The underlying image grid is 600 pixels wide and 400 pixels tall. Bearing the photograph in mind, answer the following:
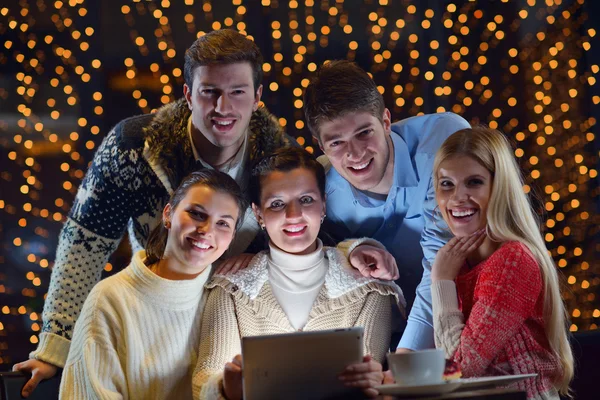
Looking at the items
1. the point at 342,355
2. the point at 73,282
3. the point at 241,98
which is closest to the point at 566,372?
the point at 342,355

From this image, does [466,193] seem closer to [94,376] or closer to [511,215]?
[511,215]

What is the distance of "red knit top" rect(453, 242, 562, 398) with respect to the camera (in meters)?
1.59

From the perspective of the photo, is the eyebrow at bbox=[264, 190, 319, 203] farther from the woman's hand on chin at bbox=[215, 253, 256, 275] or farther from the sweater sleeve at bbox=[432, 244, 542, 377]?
the sweater sleeve at bbox=[432, 244, 542, 377]

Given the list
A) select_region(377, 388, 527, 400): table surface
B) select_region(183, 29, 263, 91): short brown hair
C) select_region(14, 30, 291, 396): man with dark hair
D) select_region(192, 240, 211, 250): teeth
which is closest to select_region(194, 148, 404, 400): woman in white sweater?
select_region(192, 240, 211, 250): teeth

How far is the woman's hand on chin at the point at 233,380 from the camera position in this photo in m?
1.55

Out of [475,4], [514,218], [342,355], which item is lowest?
[342,355]

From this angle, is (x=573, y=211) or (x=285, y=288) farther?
(x=573, y=211)

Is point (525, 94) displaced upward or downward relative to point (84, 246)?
upward

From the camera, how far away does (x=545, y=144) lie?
3340 mm

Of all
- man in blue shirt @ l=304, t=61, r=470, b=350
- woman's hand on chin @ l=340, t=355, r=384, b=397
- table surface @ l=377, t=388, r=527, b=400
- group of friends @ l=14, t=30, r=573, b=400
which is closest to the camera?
table surface @ l=377, t=388, r=527, b=400

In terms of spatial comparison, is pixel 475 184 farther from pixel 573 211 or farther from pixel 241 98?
pixel 573 211

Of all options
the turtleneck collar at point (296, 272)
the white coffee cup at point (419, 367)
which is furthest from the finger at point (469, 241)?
the white coffee cup at point (419, 367)

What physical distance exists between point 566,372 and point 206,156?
1.06 metres

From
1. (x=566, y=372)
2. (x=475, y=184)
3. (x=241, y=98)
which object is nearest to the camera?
(x=566, y=372)
